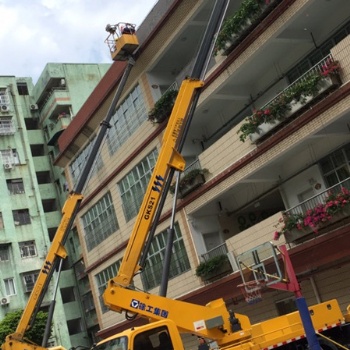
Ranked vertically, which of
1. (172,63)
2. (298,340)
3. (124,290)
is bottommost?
(298,340)

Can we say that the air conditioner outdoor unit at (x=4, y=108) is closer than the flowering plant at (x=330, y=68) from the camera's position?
No

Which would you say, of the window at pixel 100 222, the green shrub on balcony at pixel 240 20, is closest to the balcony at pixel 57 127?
the window at pixel 100 222

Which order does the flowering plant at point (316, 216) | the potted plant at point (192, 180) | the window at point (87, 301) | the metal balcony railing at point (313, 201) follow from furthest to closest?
the window at point (87, 301), the potted plant at point (192, 180), the metal balcony railing at point (313, 201), the flowering plant at point (316, 216)

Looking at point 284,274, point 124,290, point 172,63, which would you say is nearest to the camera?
point 284,274

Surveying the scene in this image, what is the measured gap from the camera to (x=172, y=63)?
72.6ft

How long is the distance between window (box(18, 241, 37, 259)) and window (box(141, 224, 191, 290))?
17.1 m

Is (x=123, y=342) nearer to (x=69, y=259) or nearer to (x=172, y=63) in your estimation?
(x=172, y=63)

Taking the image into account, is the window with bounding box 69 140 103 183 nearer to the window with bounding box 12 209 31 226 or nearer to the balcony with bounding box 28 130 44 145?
the window with bounding box 12 209 31 226

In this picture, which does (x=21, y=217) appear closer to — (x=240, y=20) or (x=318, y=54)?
(x=240, y=20)

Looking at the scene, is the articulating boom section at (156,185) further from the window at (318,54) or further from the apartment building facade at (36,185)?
the apartment building facade at (36,185)

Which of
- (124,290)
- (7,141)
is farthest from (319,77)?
(7,141)

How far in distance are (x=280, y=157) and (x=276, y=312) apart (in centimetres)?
530

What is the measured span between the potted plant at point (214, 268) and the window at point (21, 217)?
2281 centimetres

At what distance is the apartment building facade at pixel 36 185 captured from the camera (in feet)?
120
